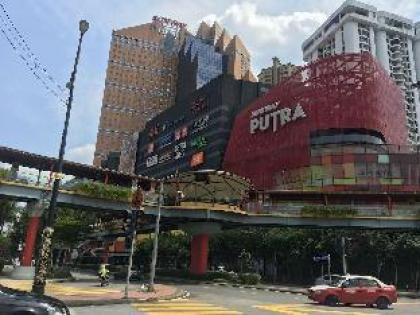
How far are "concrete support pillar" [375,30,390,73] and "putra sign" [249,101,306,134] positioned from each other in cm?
10498

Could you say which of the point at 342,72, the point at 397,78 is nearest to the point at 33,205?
the point at 342,72

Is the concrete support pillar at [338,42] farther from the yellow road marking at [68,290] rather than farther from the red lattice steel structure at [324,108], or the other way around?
the yellow road marking at [68,290]

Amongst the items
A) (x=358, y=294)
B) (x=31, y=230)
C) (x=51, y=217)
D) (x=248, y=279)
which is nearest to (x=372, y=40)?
(x=248, y=279)

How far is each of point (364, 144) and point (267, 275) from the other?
3357 centimetres

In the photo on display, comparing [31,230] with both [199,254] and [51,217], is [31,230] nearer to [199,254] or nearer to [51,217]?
[199,254]

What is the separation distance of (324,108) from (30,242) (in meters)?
60.7

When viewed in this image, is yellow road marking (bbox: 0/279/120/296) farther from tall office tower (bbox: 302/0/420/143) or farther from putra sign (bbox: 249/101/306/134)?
tall office tower (bbox: 302/0/420/143)

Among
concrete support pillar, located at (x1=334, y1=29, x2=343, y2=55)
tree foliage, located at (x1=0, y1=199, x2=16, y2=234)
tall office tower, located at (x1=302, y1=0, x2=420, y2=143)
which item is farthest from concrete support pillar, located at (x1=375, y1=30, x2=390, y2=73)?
tree foliage, located at (x1=0, y1=199, x2=16, y2=234)

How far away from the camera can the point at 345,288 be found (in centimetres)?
2445

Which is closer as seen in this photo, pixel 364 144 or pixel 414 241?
pixel 414 241

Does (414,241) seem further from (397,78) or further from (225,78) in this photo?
(397,78)

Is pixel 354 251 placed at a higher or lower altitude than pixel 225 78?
lower

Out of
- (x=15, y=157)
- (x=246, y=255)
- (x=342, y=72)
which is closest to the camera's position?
(x=15, y=157)

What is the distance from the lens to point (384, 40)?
623 ft
